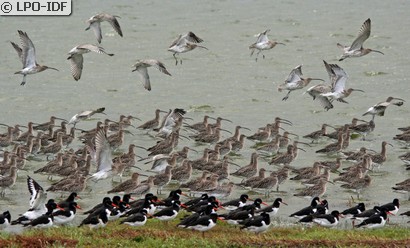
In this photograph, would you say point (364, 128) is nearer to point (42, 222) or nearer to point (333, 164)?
point (333, 164)

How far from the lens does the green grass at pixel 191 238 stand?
15883 millimetres

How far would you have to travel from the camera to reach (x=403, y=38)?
3356 cm

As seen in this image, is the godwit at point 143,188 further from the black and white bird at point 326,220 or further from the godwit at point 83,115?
the godwit at point 83,115

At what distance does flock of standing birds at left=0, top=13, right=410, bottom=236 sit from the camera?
18.9 m

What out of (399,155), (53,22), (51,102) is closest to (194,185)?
(399,155)

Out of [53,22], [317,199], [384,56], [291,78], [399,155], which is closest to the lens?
[317,199]

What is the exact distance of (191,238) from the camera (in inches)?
649

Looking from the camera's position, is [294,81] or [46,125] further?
[294,81]

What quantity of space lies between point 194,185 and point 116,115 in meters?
6.39

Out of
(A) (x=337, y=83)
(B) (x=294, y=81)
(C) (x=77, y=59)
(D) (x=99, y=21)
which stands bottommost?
(B) (x=294, y=81)

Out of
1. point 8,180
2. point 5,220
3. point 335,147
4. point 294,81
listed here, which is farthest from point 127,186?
point 294,81

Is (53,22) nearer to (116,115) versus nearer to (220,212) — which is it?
(116,115)

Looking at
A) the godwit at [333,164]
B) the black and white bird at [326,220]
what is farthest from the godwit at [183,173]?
the black and white bird at [326,220]

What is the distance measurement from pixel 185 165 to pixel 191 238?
638 cm
